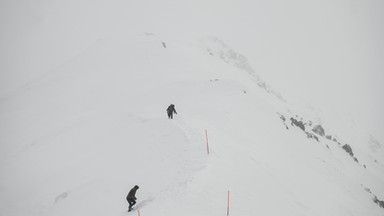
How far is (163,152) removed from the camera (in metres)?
22.2

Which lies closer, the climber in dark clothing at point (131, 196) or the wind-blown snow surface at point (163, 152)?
the climber in dark clothing at point (131, 196)

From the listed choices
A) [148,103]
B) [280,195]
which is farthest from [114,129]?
[280,195]

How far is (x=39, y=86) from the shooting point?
5500 cm

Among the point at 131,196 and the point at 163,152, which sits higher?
the point at 131,196

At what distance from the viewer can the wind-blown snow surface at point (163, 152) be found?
19250 mm

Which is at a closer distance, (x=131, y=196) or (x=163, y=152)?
(x=131, y=196)

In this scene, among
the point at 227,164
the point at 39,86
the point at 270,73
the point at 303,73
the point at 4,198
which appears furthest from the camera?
the point at 303,73

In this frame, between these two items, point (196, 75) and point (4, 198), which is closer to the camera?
point (4, 198)

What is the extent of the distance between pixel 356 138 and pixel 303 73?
316 feet

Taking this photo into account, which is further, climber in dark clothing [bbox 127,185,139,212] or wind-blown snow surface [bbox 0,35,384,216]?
wind-blown snow surface [bbox 0,35,384,216]

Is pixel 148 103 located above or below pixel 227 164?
below

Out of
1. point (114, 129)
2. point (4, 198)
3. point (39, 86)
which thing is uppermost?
point (114, 129)

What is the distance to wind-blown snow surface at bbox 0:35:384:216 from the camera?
19.2m

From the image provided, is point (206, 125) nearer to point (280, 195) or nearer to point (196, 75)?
point (280, 195)
